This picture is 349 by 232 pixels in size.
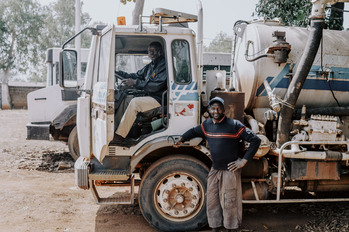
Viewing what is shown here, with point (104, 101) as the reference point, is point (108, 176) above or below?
below

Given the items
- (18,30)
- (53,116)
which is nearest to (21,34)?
(18,30)

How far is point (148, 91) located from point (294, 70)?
2.14 m

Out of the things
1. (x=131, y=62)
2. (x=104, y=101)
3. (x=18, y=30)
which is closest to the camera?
(x=104, y=101)

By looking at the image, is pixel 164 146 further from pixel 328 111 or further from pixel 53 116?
pixel 53 116

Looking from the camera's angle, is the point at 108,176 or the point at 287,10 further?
the point at 287,10

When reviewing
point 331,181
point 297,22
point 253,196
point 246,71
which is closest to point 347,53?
point 246,71

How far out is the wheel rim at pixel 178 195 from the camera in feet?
13.9

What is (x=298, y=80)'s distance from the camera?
4273 mm

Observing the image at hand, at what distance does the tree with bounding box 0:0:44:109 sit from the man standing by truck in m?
28.4

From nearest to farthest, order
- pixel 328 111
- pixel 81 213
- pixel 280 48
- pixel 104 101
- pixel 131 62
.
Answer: pixel 104 101, pixel 280 48, pixel 328 111, pixel 81 213, pixel 131 62

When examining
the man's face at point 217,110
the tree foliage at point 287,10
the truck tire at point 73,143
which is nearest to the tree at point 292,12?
the tree foliage at point 287,10

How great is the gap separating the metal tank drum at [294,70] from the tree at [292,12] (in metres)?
3.34

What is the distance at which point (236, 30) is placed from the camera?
550 centimetres

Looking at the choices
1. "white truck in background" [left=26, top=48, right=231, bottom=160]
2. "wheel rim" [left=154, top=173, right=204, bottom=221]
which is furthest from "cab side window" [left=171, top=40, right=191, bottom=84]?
"white truck in background" [left=26, top=48, right=231, bottom=160]
